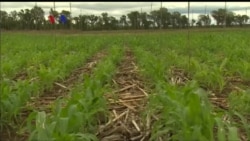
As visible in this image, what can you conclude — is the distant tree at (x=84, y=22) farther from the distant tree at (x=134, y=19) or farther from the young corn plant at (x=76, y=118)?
the young corn plant at (x=76, y=118)

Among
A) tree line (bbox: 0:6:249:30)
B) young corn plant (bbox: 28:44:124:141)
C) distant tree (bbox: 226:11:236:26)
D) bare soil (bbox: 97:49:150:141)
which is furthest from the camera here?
distant tree (bbox: 226:11:236:26)

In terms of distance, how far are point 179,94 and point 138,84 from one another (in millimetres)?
1961

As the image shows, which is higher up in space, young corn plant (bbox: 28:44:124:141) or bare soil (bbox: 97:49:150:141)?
young corn plant (bbox: 28:44:124:141)

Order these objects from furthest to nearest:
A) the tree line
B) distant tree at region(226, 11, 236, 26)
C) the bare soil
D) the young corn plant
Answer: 1. distant tree at region(226, 11, 236, 26)
2. the tree line
3. the bare soil
4. the young corn plant

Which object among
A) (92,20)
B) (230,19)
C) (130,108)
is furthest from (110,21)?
(130,108)

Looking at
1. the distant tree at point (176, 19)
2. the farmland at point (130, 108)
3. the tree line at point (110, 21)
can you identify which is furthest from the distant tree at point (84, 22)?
the farmland at point (130, 108)

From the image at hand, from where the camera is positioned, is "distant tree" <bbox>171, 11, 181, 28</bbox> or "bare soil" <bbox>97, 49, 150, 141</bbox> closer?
"bare soil" <bbox>97, 49, 150, 141</bbox>

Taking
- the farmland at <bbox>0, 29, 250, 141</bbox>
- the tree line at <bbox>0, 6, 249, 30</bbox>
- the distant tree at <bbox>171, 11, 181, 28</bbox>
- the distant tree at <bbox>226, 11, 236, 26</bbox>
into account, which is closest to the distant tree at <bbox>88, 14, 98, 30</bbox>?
the tree line at <bbox>0, 6, 249, 30</bbox>

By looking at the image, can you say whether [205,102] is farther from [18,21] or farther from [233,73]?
A: [18,21]

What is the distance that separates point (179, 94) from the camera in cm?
250

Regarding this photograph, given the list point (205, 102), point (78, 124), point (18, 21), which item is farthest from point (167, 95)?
point (18, 21)

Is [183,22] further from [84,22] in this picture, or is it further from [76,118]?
[76,118]

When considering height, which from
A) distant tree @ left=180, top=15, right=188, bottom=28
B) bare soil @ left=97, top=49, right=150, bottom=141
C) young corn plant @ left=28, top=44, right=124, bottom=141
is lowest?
bare soil @ left=97, top=49, right=150, bottom=141

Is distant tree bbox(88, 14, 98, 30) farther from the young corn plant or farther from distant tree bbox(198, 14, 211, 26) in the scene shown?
the young corn plant
